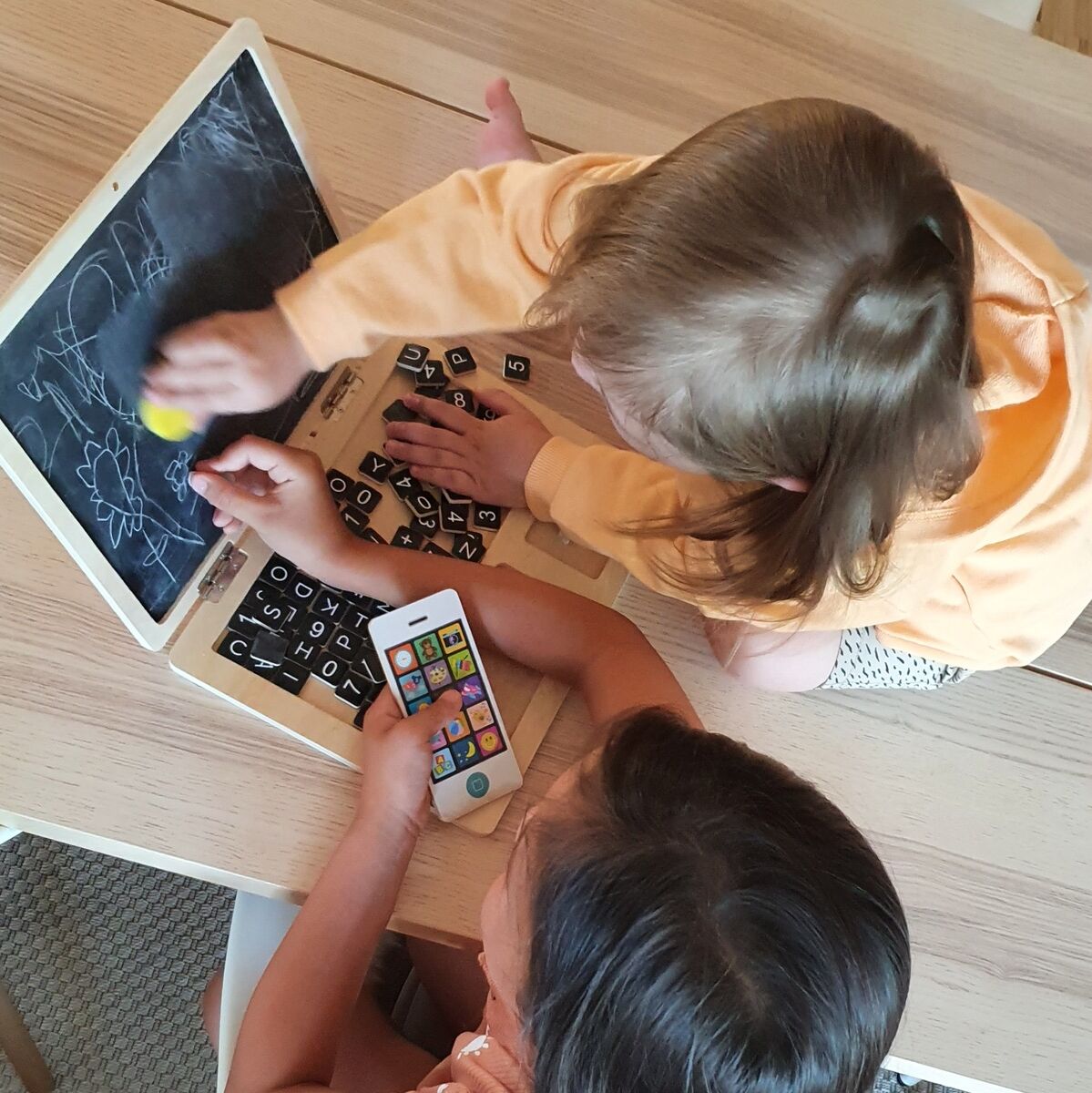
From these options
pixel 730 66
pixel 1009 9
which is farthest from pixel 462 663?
pixel 1009 9

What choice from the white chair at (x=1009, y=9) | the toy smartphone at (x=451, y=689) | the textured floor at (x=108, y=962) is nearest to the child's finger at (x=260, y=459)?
the toy smartphone at (x=451, y=689)

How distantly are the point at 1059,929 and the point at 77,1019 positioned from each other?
951 millimetres

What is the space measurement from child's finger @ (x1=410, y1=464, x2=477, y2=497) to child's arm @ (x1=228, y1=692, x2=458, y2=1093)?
17 cm

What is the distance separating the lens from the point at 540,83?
33.1 inches

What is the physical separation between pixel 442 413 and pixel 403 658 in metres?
0.19

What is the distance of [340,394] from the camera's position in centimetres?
72

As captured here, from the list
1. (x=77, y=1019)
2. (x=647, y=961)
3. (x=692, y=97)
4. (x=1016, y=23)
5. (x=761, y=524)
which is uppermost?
(x=1016, y=23)

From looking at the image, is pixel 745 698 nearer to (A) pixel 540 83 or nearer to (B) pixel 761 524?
(B) pixel 761 524

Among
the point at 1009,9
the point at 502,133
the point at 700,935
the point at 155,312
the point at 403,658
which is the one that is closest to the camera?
the point at 700,935

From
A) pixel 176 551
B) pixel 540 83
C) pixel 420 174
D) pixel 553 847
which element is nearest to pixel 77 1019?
pixel 176 551

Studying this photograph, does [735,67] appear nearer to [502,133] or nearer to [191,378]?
[502,133]

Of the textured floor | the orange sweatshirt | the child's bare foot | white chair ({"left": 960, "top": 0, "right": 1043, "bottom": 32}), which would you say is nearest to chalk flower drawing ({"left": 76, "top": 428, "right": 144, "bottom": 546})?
the orange sweatshirt

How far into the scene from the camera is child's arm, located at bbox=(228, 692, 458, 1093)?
60 cm

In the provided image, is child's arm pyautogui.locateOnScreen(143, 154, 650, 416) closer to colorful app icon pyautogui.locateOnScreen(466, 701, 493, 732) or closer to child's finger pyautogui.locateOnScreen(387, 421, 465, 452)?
child's finger pyautogui.locateOnScreen(387, 421, 465, 452)
